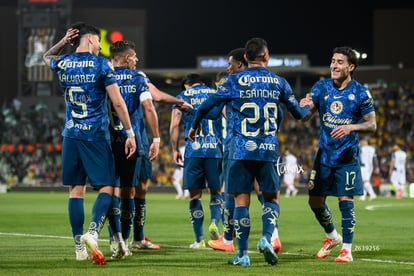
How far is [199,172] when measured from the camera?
12422 millimetres

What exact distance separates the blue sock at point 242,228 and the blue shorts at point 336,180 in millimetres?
1405

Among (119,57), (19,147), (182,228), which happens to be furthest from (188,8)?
(119,57)

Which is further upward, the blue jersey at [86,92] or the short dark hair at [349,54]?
the short dark hair at [349,54]

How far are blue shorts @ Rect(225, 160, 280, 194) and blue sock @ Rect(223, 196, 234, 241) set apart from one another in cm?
205

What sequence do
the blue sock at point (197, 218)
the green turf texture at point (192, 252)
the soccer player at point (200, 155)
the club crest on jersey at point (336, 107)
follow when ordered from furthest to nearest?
the soccer player at point (200, 155), the blue sock at point (197, 218), the club crest on jersey at point (336, 107), the green turf texture at point (192, 252)

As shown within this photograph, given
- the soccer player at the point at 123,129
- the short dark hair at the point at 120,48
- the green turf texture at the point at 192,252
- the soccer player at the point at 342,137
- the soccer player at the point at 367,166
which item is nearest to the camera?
the green turf texture at the point at 192,252

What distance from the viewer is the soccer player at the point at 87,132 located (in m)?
9.55

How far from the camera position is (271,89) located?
368 inches

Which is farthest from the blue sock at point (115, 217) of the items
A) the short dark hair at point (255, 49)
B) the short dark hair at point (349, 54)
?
the short dark hair at point (349, 54)

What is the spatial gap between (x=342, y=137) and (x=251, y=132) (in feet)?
4.60

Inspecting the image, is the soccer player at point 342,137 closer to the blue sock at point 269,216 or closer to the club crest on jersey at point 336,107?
the club crest on jersey at point 336,107

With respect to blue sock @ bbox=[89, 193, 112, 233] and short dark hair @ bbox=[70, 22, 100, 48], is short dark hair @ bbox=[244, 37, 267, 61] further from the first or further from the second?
blue sock @ bbox=[89, 193, 112, 233]

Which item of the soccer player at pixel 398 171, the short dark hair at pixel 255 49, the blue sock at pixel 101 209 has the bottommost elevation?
the soccer player at pixel 398 171

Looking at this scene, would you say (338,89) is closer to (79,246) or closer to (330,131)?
(330,131)
